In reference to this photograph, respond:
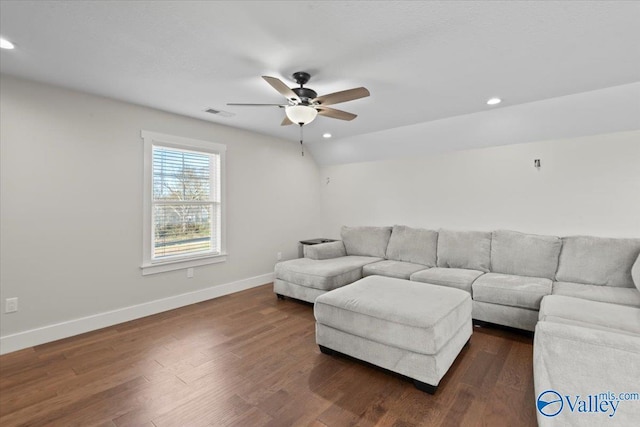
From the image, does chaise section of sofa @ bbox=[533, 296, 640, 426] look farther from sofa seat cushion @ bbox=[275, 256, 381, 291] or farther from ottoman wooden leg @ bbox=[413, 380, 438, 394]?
sofa seat cushion @ bbox=[275, 256, 381, 291]

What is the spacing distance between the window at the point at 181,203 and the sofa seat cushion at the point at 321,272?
107 centimetres

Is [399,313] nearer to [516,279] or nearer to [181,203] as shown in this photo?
[516,279]

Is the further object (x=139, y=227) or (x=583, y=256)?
(x=139, y=227)

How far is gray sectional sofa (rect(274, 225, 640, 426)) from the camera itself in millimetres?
1198

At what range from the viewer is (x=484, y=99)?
10.5ft

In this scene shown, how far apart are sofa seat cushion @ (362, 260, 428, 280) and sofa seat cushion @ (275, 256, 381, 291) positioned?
0.45 ft

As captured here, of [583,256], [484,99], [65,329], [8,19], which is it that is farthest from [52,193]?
[583,256]

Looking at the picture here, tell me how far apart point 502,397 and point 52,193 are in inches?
166

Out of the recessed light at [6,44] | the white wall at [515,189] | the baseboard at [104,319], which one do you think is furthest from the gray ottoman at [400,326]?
the recessed light at [6,44]

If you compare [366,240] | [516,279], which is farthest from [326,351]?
[366,240]

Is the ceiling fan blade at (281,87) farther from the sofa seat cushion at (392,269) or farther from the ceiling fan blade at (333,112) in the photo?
the sofa seat cushion at (392,269)

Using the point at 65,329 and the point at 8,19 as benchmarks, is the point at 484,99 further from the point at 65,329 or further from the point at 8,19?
the point at 65,329

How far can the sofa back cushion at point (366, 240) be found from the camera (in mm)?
4617

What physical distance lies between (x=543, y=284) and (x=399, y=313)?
1.85m
